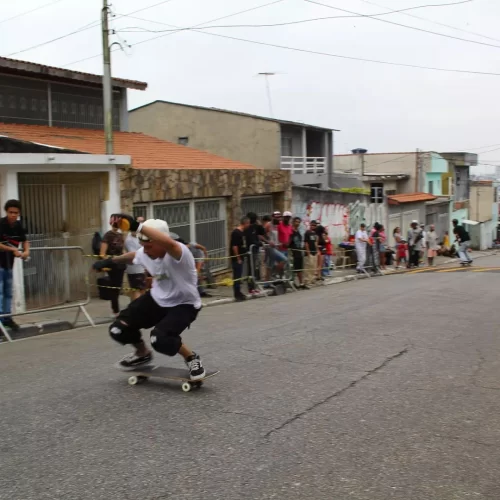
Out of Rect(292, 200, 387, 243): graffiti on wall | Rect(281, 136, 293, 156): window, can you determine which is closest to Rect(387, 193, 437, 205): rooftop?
Rect(292, 200, 387, 243): graffiti on wall

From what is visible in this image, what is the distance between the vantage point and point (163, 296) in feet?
18.7

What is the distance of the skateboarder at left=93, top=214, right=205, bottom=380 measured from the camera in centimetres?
547

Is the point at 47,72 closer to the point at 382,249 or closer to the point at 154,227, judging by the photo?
the point at 154,227

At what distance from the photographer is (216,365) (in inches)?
269

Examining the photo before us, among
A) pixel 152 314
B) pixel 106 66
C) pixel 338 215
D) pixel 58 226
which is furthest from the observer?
pixel 338 215

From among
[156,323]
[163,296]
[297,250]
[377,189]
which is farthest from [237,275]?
[377,189]

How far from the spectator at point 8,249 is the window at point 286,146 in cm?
2505

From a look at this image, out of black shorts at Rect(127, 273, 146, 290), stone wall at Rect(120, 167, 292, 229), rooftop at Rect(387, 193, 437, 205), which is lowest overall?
black shorts at Rect(127, 273, 146, 290)

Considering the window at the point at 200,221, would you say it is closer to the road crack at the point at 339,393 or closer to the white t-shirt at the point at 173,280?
the road crack at the point at 339,393

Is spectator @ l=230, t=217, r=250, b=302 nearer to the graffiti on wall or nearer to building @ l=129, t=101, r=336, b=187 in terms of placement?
the graffiti on wall

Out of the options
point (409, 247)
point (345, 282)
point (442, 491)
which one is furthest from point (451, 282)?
point (442, 491)

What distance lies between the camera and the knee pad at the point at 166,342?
217 inches

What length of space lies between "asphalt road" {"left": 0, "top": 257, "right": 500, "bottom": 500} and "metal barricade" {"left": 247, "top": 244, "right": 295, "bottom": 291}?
19.7 feet

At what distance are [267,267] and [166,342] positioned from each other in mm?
9823
